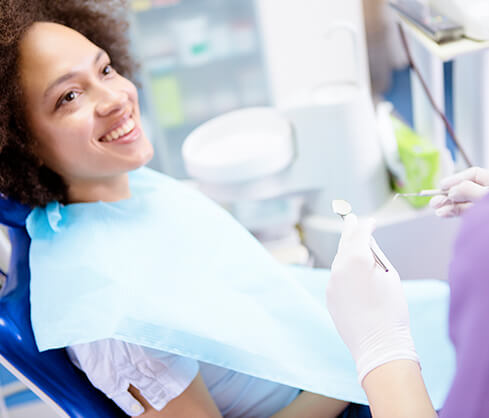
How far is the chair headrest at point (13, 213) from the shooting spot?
3.43 ft

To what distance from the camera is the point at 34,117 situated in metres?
1.05

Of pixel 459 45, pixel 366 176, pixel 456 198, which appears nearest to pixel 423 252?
pixel 366 176

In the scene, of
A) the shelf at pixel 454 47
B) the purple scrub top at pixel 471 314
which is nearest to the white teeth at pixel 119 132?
the shelf at pixel 454 47

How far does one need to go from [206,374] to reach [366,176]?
3.28 feet

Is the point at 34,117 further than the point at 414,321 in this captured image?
No

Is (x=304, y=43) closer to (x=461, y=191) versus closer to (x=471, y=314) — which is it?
(x=461, y=191)

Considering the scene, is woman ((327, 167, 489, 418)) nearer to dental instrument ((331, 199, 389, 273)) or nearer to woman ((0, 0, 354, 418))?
dental instrument ((331, 199, 389, 273))

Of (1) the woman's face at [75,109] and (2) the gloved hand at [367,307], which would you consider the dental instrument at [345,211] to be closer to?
(2) the gloved hand at [367,307]

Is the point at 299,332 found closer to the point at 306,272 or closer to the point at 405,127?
the point at 306,272

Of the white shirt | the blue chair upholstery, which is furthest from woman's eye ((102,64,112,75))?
the white shirt

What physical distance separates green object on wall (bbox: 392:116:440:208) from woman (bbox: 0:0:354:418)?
87 cm

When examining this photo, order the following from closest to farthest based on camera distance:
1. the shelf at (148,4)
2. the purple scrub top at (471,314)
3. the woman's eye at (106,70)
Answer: the purple scrub top at (471,314), the woman's eye at (106,70), the shelf at (148,4)

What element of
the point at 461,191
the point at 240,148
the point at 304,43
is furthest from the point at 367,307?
the point at 304,43

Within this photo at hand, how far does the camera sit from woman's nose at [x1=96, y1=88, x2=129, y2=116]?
3.54 feet
